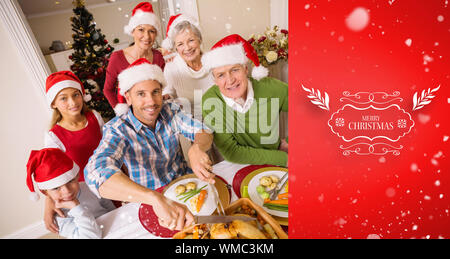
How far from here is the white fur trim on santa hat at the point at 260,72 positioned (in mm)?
669

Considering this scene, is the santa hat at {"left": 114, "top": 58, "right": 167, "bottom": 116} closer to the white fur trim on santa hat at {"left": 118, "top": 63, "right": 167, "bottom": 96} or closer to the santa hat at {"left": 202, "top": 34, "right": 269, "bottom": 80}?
the white fur trim on santa hat at {"left": 118, "top": 63, "right": 167, "bottom": 96}

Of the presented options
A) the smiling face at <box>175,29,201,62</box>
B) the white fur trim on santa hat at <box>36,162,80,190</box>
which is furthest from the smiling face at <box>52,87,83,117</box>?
the smiling face at <box>175,29,201,62</box>

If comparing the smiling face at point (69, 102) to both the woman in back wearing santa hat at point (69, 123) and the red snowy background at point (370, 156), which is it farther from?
the red snowy background at point (370, 156)

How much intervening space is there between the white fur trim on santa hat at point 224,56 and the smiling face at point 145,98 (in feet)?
0.60

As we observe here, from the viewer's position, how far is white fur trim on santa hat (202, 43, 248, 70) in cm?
56

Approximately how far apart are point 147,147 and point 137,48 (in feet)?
1.15

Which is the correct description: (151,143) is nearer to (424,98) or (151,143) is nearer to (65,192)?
(65,192)

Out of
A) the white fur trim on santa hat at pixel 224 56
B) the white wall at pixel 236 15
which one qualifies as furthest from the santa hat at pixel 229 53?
the white wall at pixel 236 15

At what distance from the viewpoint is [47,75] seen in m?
0.60

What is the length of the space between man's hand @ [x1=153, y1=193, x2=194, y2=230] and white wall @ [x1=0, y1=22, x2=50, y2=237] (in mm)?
436
